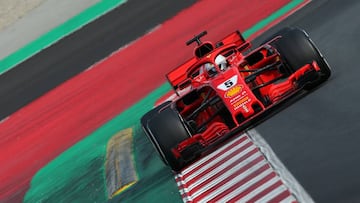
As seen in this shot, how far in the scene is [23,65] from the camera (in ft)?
47.8

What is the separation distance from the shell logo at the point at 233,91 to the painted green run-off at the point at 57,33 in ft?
28.9

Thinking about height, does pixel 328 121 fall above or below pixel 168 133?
below

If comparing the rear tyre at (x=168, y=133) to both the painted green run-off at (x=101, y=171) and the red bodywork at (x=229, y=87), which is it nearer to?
the red bodywork at (x=229, y=87)

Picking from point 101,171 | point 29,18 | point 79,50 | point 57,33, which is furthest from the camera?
point 29,18

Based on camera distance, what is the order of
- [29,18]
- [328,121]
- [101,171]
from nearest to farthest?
[328,121], [101,171], [29,18]

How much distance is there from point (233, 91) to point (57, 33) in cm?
984

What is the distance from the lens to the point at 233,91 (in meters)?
6.74

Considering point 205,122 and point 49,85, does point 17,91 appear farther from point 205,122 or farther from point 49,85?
point 205,122

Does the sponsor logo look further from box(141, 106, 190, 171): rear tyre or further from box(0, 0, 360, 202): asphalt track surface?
box(0, 0, 360, 202): asphalt track surface

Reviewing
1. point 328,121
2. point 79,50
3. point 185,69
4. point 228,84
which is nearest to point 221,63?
point 228,84

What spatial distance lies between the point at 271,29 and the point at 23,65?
26.3 ft

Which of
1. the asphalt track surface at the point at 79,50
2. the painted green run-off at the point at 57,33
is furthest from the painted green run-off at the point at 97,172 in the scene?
the painted green run-off at the point at 57,33

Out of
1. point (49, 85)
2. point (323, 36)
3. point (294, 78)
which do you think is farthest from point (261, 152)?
point (49, 85)

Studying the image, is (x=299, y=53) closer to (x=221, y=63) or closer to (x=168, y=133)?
(x=221, y=63)
